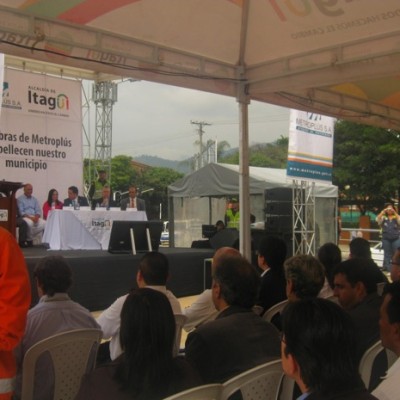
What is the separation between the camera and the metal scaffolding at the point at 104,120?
19219 millimetres

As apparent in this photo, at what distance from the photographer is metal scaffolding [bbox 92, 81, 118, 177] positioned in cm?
1922

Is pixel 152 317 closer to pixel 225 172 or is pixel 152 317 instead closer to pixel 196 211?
pixel 225 172

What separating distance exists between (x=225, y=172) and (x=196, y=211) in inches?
72.8

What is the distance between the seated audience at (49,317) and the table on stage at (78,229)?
17.4 ft

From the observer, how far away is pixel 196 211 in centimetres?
1362

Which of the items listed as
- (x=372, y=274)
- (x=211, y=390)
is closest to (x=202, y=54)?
(x=372, y=274)

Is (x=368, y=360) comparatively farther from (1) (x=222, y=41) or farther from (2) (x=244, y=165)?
(1) (x=222, y=41)

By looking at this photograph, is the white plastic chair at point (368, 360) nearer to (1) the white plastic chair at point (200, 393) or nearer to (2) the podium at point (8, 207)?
(1) the white plastic chair at point (200, 393)

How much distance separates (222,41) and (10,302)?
3934 mm

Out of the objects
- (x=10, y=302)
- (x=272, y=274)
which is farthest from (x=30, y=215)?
(x=10, y=302)

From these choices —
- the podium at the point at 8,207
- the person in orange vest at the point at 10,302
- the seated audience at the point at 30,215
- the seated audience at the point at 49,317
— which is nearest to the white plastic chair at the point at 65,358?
the seated audience at the point at 49,317

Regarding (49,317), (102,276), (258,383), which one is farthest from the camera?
(102,276)

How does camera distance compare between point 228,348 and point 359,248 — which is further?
point 359,248

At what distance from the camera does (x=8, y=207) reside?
153 inches
